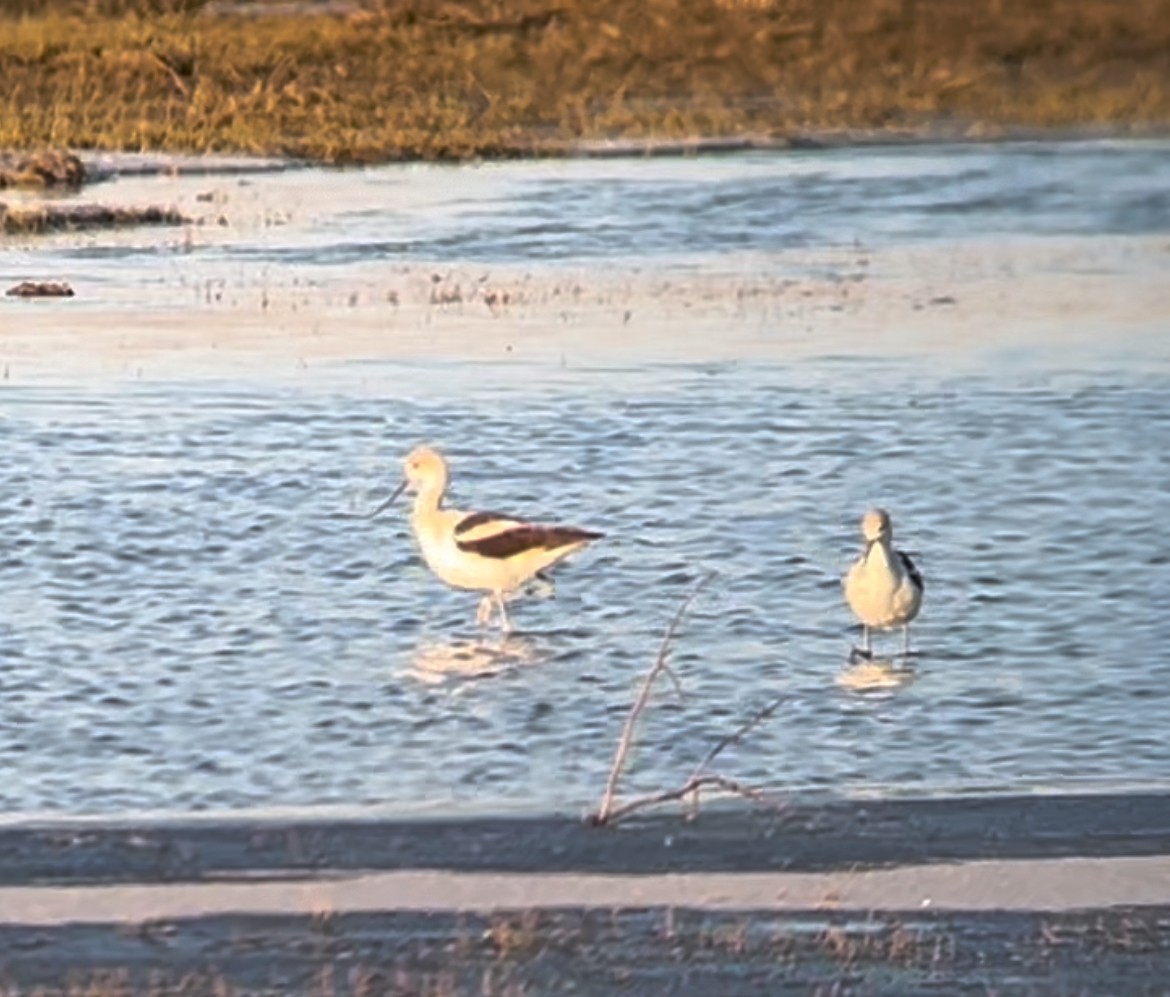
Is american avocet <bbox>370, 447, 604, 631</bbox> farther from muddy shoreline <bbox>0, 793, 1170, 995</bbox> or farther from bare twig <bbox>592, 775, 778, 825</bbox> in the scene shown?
muddy shoreline <bbox>0, 793, 1170, 995</bbox>

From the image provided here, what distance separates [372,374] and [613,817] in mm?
11639

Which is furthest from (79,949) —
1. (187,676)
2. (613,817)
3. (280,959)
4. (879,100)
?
(879,100)

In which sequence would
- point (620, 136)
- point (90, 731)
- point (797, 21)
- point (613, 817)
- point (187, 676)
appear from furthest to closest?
point (797, 21) → point (620, 136) → point (187, 676) → point (90, 731) → point (613, 817)

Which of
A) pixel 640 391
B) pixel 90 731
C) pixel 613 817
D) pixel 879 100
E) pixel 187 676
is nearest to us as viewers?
pixel 613 817

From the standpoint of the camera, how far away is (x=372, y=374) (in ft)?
68.7

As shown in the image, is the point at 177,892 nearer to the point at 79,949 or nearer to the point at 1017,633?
the point at 79,949

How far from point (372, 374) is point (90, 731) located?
9.95 meters

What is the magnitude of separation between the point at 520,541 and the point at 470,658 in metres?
0.93

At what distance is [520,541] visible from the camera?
13.5 metres

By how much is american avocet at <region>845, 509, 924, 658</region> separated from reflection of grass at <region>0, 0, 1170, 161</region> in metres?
23.6

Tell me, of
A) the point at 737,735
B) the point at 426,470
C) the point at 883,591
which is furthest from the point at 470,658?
the point at 737,735

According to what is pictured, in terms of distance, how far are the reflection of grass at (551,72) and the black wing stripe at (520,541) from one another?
2274 cm

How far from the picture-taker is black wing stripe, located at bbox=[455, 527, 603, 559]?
44.0ft

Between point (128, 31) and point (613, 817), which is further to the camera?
point (128, 31)
